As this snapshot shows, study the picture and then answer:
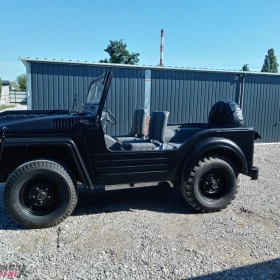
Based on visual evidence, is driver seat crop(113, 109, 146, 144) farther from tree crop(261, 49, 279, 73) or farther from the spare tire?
tree crop(261, 49, 279, 73)

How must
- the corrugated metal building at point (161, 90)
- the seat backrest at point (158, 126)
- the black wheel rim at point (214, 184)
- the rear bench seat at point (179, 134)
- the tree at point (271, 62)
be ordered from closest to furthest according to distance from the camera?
the black wheel rim at point (214, 184) < the seat backrest at point (158, 126) < the rear bench seat at point (179, 134) < the corrugated metal building at point (161, 90) < the tree at point (271, 62)

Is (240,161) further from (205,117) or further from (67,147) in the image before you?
(205,117)

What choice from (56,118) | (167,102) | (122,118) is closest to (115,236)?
(56,118)

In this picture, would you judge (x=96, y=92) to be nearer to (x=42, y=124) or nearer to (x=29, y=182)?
(x=42, y=124)

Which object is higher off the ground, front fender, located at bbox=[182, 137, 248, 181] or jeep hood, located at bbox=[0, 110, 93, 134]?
jeep hood, located at bbox=[0, 110, 93, 134]

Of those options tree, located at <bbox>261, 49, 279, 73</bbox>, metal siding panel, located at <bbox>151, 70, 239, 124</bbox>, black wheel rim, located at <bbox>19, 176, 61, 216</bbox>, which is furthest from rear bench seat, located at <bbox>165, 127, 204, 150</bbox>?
tree, located at <bbox>261, 49, 279, 73</bbox>

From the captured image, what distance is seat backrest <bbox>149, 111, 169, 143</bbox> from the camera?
14.3ft

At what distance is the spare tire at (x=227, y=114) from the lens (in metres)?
4.46

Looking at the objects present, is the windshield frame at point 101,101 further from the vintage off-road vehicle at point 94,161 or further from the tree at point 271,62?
the tree at point 271,62

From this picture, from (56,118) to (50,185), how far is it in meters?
0.84

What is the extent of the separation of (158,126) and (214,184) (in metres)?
1.20

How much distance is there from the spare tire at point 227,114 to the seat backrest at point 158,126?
1.02 metres

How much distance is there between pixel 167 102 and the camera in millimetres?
9578

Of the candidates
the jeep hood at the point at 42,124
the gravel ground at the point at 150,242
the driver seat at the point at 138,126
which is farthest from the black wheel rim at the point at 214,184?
the jeep hood at the point at 42,124
